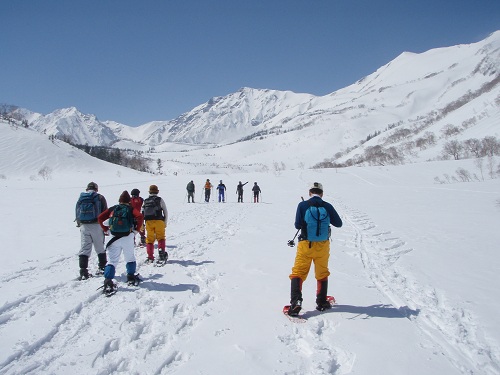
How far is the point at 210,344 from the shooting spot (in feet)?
14.7

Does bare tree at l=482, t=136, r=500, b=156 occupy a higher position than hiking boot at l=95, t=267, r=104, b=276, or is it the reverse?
bare tree at l=482, t=136, r=500, b=156

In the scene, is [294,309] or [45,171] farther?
[45,171]

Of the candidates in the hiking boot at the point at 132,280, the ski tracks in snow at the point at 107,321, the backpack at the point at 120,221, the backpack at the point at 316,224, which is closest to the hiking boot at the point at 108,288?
the ski tracks in snow at the point at 107,321

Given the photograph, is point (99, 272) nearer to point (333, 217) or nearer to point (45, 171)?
point (333, 217)

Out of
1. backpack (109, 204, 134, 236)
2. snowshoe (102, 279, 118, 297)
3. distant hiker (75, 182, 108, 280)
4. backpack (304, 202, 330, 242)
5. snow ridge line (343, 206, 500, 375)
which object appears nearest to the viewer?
snow ridge line (343, 206, 500, 375)

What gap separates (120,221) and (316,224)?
13.0ft

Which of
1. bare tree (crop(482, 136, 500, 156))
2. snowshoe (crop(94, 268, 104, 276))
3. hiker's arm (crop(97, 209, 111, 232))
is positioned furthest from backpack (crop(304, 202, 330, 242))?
bare tree (crop(482, 136, 500, 156))

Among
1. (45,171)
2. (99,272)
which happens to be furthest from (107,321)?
(45,171)

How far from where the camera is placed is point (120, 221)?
21.7 ft

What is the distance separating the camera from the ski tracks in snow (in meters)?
4.02

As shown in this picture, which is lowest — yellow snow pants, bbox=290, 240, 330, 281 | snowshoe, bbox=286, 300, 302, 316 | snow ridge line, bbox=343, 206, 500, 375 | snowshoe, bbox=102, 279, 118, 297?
snow ridge line, bbox=343, 206, 500, 375

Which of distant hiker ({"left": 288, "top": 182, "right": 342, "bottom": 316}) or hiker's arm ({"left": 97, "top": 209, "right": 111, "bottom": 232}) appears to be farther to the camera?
hiker's arm ({"left": 97, "top": 209, "right": 111, "bottom": 232})

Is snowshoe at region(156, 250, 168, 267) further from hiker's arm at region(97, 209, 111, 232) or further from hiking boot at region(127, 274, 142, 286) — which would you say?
hiker's arm at region(97, 209, 111, 232)

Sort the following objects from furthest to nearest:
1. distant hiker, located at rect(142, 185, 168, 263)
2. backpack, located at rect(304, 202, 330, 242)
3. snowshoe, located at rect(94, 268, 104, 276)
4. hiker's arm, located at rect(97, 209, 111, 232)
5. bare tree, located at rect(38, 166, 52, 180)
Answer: bare tree, located at rect(38, 166, 52, 180), distant hiker, located at rect(142, 185, 168, 263), snowshoe, located at rect(94, 268, 104, 276), hiker's arm, located at rect(97, 209, 111, 232), backpack, located at rect(304, 202, 330, 242)
